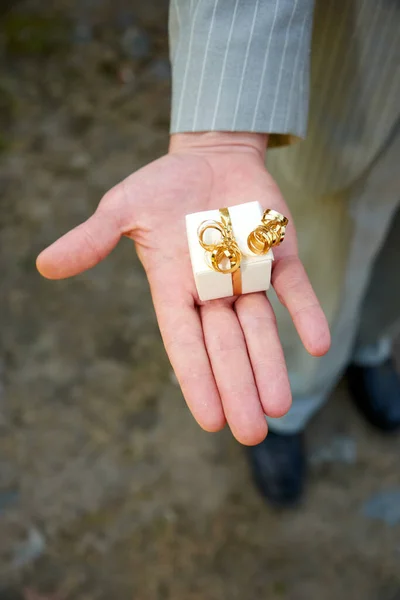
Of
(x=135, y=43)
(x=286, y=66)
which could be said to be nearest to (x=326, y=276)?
(x=286, y=66)

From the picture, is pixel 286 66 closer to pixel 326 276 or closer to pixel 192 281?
pixel 192 281

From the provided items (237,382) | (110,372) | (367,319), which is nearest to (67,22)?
(110,372)

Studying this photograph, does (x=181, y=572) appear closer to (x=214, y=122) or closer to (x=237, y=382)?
(x=237, y=382)

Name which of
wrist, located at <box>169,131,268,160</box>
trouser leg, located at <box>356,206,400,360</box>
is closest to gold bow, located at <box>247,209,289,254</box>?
wrist, located at <box>169,131,268,160</box>

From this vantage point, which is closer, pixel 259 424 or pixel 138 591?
pixel 259 424

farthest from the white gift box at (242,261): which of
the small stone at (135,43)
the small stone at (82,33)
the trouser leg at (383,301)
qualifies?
the small stone at (82,33)

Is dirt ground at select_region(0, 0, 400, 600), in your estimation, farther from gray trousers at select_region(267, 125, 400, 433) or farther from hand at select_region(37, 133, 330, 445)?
hand at select_region(37, 133, 330, 445)
